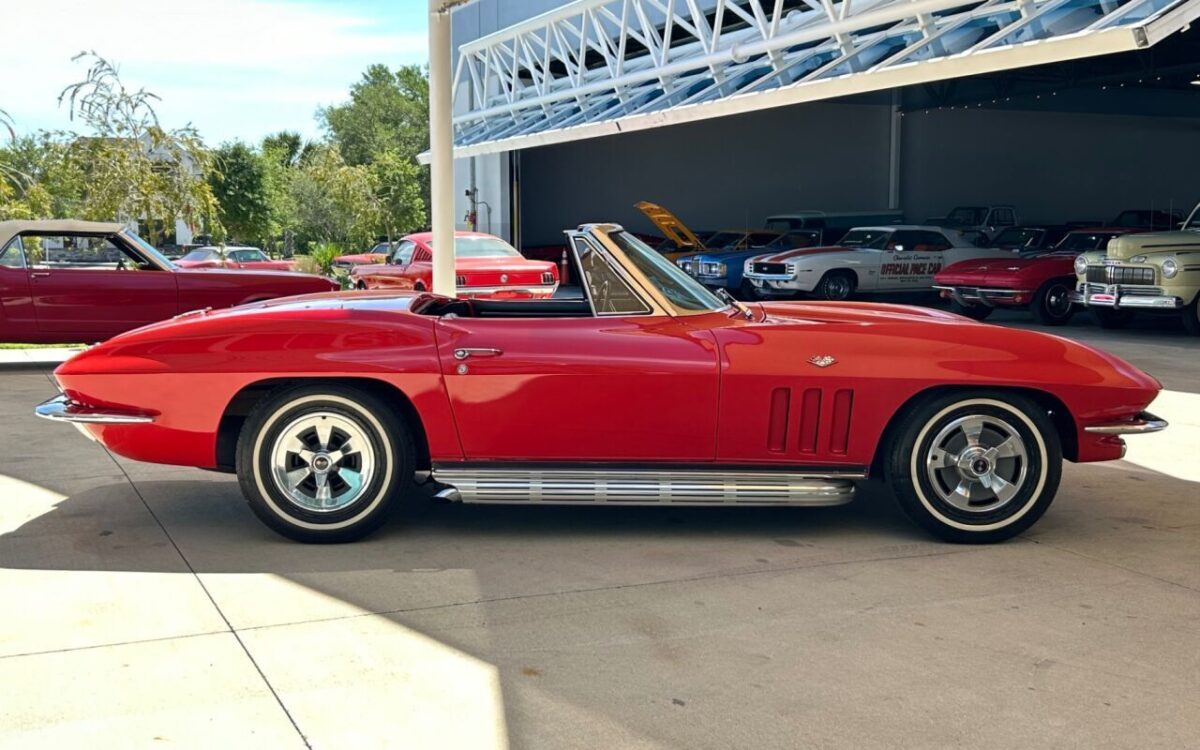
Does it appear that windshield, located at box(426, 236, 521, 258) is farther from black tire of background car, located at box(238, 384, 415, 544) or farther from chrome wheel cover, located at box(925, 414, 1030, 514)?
chrome wheel cover, located at box(925, 414, 1030, 514)

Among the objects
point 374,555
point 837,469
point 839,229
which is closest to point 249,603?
point 374,555

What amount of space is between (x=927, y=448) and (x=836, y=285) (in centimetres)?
1587

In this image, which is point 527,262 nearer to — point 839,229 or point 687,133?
point 839,229

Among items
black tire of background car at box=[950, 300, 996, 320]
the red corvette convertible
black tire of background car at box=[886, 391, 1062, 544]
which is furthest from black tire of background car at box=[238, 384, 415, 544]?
black tire of background car at box=[950, 300, 996, 320]

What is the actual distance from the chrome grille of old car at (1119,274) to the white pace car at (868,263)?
4.73 meters

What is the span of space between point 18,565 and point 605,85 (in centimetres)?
1951

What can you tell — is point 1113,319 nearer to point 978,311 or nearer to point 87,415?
point 978,311

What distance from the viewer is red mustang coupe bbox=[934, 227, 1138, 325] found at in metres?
17.1

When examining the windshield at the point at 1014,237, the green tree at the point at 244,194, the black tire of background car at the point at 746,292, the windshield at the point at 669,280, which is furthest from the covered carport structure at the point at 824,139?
the windshield at the point at 669,280

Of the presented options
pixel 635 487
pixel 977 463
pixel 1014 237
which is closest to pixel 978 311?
pixel 1014 237

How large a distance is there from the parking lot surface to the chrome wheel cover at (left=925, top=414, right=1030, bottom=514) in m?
0.23

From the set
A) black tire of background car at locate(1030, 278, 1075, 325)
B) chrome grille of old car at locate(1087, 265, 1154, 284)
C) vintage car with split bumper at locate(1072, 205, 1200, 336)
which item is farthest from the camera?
black tire of background car at locate(1030, 278, 1075, 325)

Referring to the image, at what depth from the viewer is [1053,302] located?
57.0 feet

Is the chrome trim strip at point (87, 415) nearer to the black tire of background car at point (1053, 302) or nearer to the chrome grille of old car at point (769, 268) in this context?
the black tire of background car at point (1053, 302)
